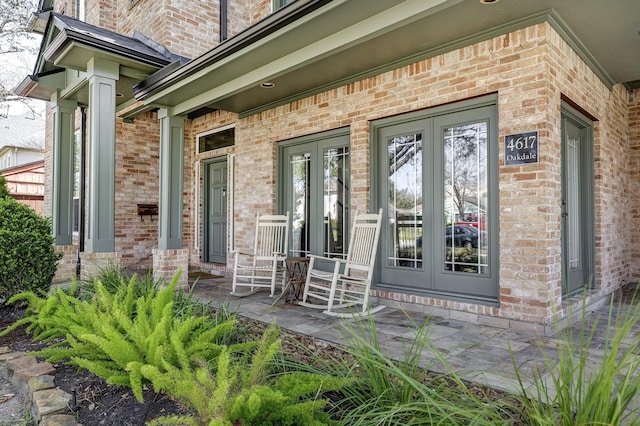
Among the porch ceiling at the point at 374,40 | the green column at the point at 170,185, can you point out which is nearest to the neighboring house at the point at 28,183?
the green column at the point at 170,185

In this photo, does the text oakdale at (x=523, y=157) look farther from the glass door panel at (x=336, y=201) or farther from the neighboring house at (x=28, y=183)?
the neighboring house at (x=28, y=183)

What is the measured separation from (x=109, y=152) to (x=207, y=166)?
8.79ft

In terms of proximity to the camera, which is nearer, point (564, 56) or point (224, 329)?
point (224, 329)

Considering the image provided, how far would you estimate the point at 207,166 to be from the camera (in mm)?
7570

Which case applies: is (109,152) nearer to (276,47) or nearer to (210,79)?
(210,79)

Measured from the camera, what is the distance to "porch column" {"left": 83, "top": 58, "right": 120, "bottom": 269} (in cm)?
482

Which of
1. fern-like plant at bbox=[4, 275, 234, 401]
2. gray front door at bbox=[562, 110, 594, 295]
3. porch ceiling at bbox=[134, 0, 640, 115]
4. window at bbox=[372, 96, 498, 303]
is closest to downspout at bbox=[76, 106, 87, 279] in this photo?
porch ceiling at bbox=[134, 0, 640, 115]

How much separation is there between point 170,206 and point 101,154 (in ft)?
3.27

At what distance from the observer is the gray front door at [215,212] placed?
7.20m

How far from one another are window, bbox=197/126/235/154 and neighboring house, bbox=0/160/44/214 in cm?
1021

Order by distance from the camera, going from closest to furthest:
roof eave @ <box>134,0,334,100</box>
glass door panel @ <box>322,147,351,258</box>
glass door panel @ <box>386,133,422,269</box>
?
roof eave @ <box>134,0,334,100</box>, glass door panel @ <box>386,133,422,269</box>, glass door panel @ <box>322,147,351,258</box>

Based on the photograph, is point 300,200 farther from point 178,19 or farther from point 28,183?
point 28,183

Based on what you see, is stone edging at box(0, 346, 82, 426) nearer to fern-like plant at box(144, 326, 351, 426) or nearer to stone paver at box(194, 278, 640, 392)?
fern-like plant at box(144, 326, 351, 426)

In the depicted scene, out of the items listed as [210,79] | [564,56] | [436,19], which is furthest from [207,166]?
[564,56]
